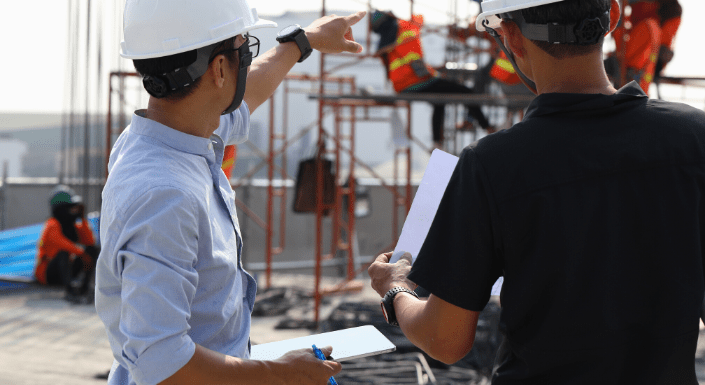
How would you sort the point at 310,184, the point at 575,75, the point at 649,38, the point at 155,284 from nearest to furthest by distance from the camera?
the point at 155,284 → the point at 575,75 → the point at 649,38 → the point at 310,184

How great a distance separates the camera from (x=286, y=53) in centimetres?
202

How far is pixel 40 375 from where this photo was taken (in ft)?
17.1

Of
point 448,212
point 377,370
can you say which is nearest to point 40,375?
point 377,370

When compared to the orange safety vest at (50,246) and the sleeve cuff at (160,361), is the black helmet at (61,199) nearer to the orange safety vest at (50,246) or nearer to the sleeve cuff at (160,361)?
the orange safety vest at (50,246)

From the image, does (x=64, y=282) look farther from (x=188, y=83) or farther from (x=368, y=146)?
Result: (x=368, y=146)

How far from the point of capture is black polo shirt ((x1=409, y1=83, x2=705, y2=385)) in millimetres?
1133

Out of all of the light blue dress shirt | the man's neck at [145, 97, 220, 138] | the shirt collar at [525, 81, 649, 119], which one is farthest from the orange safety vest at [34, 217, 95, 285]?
the shirt collar at [525, 81, 649, 119]

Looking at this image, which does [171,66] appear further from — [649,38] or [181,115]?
[649,38]

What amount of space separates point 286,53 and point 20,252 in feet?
30.7

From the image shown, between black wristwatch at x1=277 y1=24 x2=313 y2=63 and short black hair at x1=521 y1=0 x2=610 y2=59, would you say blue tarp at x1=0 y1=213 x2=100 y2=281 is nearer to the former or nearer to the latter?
black wristwatch at x1=277 y1=24 x2=313 y2=63

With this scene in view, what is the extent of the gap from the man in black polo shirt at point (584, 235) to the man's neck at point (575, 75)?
0.14 feet

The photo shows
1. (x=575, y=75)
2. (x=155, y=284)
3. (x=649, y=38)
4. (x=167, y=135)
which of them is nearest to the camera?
(x=155, y=284)

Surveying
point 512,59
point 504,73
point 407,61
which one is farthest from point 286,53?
point 407,61

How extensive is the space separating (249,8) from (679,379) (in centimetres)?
127
